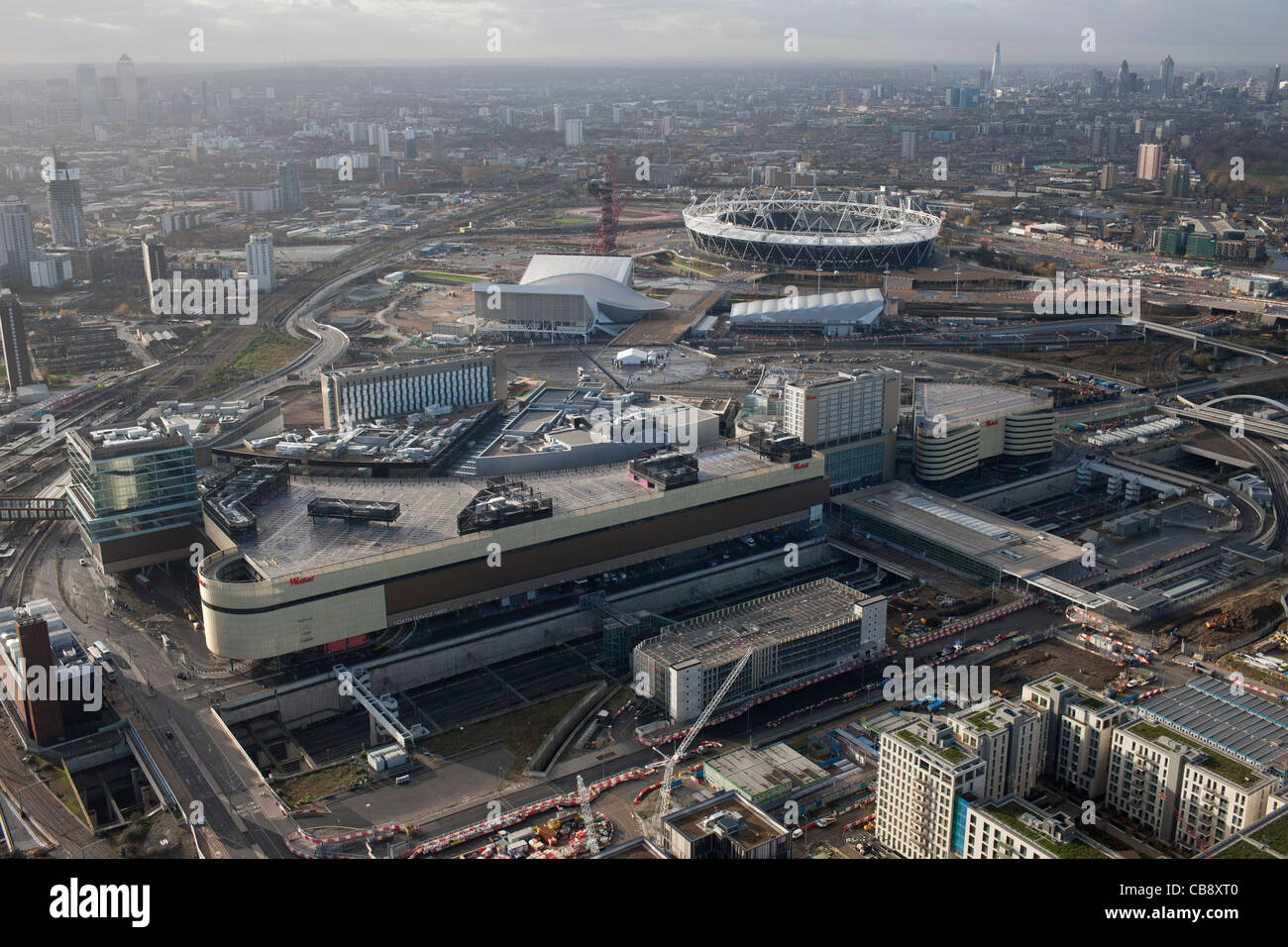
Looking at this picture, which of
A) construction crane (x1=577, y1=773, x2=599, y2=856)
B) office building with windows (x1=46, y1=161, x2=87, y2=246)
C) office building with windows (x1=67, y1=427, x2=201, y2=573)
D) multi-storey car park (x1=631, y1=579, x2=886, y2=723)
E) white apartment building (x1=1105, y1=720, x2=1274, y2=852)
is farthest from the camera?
office building with windows (x1=46, y1=161, x2=87, y2=246)

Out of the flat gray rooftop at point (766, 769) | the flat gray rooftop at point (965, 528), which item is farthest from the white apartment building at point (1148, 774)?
the flat gray rooftop at point (965, 528)

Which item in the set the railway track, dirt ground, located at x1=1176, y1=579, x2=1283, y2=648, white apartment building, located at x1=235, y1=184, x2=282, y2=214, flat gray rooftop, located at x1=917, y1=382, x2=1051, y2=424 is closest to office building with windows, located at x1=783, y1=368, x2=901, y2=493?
flat gray rooftop, located at x1=917, y1=382, x2=1051, y2=424

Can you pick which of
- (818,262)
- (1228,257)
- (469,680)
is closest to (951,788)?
(469,680)

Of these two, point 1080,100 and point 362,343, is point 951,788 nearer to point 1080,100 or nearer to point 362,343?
point 362,343

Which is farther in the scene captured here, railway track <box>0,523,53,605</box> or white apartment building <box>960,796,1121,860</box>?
railway track <box>0,523,53,605</box>

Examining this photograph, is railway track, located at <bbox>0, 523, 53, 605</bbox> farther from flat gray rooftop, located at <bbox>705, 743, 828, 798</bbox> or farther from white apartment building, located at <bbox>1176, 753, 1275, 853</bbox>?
white apartment building, located at <bbox>1176, 753, 1275, 853</bbox>
